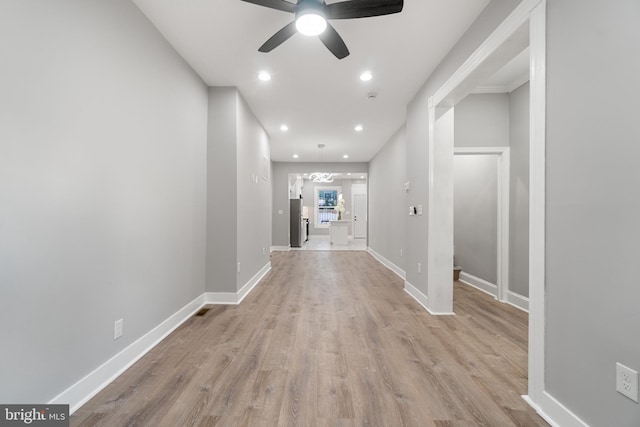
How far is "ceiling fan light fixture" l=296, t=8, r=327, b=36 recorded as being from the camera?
1749 millimetres

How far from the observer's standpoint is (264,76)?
3088mm

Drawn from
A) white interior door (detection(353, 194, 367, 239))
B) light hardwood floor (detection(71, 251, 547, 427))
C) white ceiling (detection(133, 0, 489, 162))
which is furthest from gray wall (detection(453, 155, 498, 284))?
white interior door (detection(353, 194, 367, 239))

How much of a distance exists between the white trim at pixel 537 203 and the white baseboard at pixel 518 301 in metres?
1.99

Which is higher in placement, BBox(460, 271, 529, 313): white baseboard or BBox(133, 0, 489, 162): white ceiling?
BBox(133, 0, 489, 162): white ceiling

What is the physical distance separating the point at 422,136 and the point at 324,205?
31.1ft

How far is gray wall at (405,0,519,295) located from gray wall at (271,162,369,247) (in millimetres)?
4441

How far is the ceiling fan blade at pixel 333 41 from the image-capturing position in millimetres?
1911

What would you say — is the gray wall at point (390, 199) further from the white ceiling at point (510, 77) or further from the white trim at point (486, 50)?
A: the white trim at point (486, 50)

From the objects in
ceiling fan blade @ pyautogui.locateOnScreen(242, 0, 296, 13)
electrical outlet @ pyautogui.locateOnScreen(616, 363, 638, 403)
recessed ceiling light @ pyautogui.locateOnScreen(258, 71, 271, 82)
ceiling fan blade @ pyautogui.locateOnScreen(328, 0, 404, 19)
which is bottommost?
electrical outlet @ pyautogui.locateOnScreen(616, 363, 638, 403)

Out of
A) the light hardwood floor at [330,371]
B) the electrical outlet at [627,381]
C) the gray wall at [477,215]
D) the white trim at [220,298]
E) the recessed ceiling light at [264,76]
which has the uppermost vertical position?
the recessed ceiling light at [264,76]

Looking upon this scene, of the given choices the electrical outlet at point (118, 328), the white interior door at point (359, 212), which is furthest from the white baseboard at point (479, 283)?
the white interior door at point (359, 212)

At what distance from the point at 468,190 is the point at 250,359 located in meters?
3.93

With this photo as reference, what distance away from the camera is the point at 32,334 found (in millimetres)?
1293

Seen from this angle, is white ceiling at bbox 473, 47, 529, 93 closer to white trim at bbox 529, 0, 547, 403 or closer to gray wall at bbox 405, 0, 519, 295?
gray wall at bbox 405, 0, 519, 295
